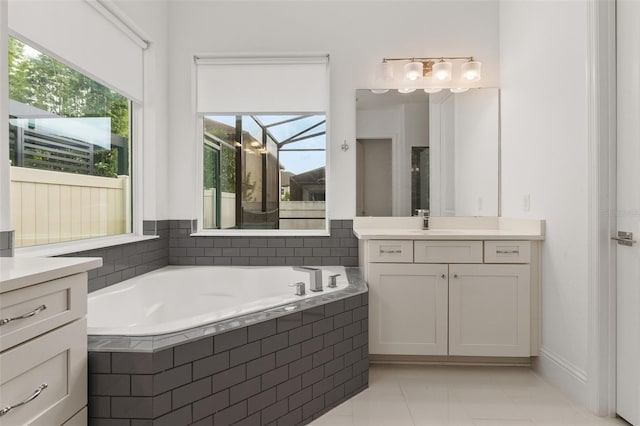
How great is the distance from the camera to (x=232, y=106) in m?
3.12

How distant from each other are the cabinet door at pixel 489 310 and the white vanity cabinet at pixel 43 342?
6.74 ft

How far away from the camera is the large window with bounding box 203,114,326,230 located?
10.4ft


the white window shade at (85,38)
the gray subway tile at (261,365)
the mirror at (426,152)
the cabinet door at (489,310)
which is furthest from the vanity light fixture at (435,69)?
the gray subway tile at (261,365)

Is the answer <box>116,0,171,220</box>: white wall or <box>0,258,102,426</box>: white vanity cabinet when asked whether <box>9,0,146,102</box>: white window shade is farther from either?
<box>0,258,102,426</box>: white vanity cabinet

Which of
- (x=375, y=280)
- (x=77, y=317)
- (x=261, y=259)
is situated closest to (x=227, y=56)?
(x=261, y=259)

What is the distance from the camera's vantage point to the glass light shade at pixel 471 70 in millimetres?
2959

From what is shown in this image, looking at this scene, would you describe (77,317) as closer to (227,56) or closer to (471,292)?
(471,292)

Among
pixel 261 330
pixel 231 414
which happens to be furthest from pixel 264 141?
pixel 231 414

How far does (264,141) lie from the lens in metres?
3.21

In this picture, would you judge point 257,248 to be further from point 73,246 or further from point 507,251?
point 507,251

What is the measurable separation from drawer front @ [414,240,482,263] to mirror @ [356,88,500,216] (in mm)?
630

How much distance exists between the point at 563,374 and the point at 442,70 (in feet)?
7.38

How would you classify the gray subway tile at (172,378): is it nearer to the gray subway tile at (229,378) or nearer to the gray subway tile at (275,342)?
the gray subway tile at (229,378)

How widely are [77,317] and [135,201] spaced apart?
5.81 feet
